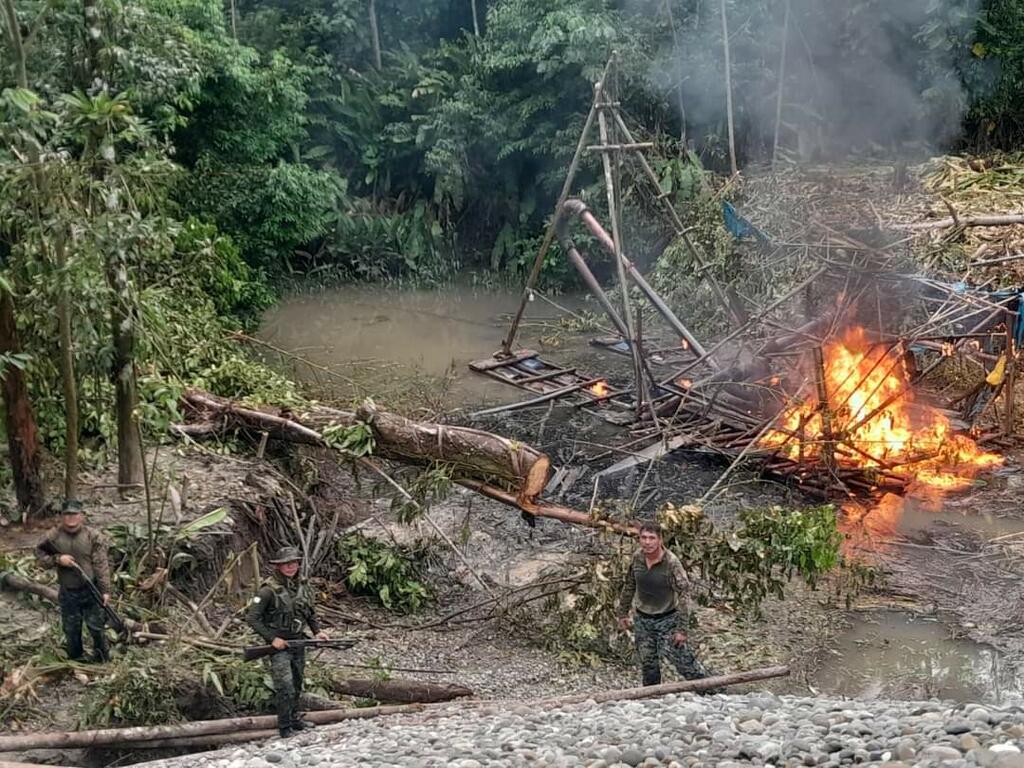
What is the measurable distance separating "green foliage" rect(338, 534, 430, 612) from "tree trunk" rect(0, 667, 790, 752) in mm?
2110

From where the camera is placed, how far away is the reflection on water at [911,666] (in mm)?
7504

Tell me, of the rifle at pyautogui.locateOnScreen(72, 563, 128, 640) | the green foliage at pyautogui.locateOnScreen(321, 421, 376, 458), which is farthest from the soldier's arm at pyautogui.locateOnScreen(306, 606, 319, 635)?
the green foliage at pyautogui.locateOnScreen(321, 421, 376, 458)

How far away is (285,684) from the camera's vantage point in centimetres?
639

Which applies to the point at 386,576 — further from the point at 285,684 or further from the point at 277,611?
the point at 285,684

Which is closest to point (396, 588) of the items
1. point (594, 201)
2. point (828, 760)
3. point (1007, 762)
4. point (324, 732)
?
point (324, 732)

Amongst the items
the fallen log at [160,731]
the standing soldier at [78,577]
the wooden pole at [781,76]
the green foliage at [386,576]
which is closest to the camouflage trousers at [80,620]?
the standing soldier at [78,577]

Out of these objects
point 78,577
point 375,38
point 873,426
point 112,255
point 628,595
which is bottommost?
point 628,595

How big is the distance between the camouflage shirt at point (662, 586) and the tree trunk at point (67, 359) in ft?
14.5

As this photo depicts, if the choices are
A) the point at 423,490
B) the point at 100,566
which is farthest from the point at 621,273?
the point at 100,566

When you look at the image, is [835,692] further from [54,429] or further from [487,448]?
[54,429]

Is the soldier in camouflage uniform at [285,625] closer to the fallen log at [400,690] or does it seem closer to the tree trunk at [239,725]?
the tree trunk at [239,725]

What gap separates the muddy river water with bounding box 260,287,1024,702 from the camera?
7691 millimetres

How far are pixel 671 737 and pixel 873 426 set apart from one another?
23.0 feet

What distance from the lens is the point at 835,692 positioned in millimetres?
7504
